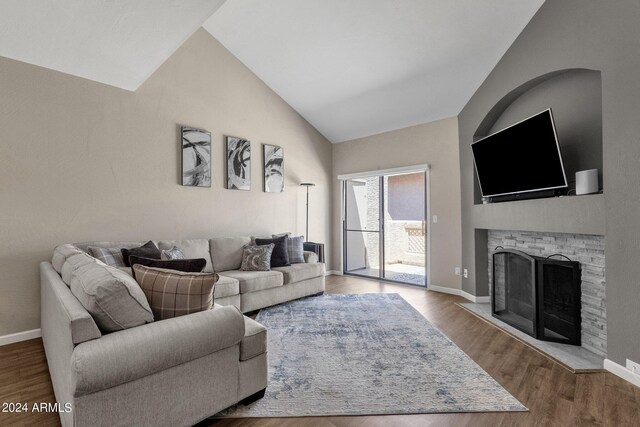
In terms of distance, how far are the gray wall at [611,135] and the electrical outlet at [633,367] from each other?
0.04 m

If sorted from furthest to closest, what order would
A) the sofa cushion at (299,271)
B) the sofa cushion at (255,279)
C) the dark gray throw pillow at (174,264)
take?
the sofa cushion at (299,271) → the sofa cushion at (255,279) → the dark gray throw pillow at (174,264)

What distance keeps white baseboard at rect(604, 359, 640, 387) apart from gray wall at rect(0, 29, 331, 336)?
4202 mm

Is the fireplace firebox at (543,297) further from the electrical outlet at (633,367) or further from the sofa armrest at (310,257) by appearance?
the sofa armrest at (310,257)

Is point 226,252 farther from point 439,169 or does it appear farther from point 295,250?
point 439,169

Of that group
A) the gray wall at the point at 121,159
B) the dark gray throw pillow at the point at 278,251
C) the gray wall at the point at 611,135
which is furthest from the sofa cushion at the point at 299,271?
the gray wall at the point at 611,135

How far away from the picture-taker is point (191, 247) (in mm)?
3871

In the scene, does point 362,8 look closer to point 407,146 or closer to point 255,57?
point 255,57

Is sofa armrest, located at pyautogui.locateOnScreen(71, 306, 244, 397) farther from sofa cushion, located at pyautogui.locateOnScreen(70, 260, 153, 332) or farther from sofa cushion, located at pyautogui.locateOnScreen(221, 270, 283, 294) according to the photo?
sofa cushion, located at pyautogui.locateOnScreen(221, 270, 283, 294)

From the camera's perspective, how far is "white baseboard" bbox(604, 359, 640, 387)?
2.16m

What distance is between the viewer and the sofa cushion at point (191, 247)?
3676 millimetres

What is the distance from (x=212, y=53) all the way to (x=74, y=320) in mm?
4169

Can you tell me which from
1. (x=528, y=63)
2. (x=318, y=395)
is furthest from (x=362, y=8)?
(x=318, y=395)

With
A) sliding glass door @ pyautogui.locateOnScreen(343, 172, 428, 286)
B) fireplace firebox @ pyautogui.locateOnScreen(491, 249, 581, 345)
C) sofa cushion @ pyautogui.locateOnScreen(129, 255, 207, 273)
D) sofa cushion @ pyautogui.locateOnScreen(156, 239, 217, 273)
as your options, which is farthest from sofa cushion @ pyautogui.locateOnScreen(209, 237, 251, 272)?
fireplace firebox @ pyautogui.locateOnScreen(491, 249, 581, 345)

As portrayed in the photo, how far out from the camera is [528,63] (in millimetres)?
3195
